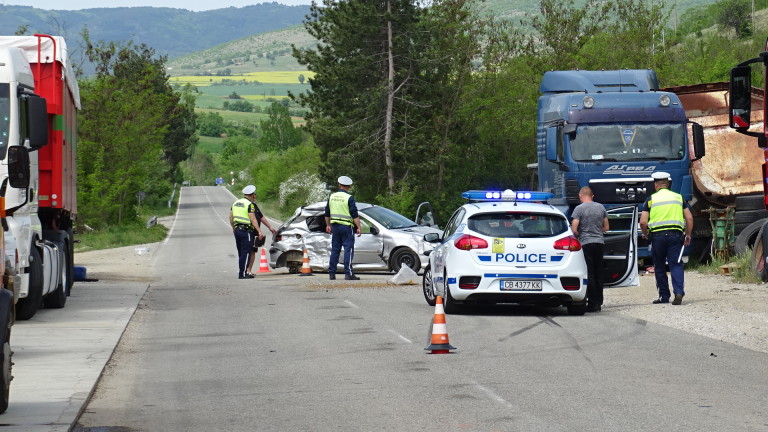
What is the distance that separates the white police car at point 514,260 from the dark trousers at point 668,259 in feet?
6.28

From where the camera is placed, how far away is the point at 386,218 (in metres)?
24.9

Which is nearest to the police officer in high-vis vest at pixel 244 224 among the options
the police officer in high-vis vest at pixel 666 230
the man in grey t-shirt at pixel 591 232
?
the man in grey t-shirt at pixel 591 232

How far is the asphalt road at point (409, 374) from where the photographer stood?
27.3 feet

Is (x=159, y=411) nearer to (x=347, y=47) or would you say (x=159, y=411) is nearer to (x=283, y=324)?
(x=283, y=324)

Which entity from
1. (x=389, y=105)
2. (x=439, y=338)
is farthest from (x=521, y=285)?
(x=389, y=105)

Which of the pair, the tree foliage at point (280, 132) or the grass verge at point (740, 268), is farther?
the tree foliage at point (280, 132)

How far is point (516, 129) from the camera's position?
6056 centimetres

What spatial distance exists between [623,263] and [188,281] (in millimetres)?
10883

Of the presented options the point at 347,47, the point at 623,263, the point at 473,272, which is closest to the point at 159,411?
the point at 473,272

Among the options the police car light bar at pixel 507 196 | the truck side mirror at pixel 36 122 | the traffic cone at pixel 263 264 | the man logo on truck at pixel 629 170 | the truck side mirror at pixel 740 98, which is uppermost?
the truck side mirror at pixel 740 98

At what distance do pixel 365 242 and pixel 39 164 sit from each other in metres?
8.72

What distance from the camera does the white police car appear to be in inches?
601

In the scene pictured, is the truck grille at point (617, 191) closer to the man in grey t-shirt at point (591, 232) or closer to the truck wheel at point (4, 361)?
the man in grey t-shirt at point (591, 232)

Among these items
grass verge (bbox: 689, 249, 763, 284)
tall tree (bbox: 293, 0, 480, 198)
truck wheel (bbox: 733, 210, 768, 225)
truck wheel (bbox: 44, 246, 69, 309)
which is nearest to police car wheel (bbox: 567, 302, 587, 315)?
grass verge (bbox: 689, 249, 763, 284)
